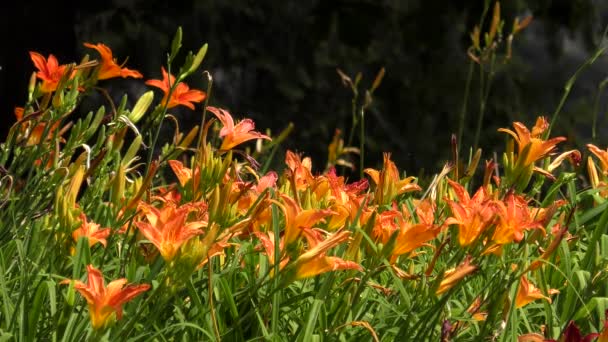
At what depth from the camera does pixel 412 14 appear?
203 inches

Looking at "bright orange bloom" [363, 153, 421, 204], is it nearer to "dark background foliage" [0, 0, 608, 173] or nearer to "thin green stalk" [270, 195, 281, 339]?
"thin green stalk" [270, 195, 281, 339]

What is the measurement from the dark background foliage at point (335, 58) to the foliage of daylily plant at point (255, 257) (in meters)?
2.70

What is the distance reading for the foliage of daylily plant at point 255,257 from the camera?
1504 millimetres

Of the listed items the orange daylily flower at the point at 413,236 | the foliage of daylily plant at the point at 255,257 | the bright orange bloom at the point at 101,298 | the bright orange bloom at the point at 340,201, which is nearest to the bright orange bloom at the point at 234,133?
the foliage of daylily plant at the point at 255,257

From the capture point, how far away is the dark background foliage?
16.0ft

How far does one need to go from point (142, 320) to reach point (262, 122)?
3.47 meters

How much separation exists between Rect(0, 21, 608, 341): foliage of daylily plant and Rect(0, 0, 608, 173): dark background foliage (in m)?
2.70

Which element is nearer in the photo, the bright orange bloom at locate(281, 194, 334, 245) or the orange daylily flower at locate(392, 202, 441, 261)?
the bright orange bloom at locate(281, 194, 334, 245)

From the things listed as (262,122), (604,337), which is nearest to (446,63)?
(262,122)

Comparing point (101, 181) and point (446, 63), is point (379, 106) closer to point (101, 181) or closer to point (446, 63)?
point (446, 63)

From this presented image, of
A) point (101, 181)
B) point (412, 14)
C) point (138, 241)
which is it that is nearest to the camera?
point (138, 241)

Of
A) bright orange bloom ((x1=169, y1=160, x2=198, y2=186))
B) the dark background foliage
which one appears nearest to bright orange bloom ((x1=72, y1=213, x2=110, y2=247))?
bright orange bloom ((x1=169, y1=160, x2=198, y2=186))

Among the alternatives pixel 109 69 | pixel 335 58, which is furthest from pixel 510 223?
pixel 335 58

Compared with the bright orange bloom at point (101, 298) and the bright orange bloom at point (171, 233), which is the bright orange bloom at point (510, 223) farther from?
the bright orange bloom at point (101, 298)
